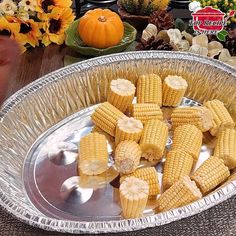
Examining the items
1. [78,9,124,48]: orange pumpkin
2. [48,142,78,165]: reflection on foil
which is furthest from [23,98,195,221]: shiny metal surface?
[78,9,124,48]: orange pumpkin

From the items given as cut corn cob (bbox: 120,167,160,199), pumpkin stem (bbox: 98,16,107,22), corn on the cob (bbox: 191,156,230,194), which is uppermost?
pumpkin stem (bbox: 98,16,107,22)

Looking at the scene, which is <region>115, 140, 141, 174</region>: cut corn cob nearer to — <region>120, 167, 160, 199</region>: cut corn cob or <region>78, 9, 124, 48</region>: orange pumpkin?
<region>120, 167, 160, 199</region>: cut corn cob

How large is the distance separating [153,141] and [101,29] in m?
0.47

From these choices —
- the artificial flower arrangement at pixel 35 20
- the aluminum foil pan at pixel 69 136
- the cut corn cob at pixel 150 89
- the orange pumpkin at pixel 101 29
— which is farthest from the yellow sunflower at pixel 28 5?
the cut corn cob at pixel 150 89

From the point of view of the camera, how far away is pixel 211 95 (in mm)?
994

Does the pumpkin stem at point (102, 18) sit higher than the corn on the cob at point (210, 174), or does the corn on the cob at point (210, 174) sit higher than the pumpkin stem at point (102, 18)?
the pumpkin stem at point (102, 18)

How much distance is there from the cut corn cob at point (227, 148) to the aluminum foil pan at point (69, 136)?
0.09 metres

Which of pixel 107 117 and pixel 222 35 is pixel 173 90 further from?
pixel 222 35

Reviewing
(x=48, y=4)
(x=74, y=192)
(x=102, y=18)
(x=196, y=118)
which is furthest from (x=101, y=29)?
(x=74, y=192)

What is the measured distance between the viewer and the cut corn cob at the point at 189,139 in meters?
0.83

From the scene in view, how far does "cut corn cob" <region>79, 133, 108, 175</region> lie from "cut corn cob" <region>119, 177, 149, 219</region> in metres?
0.10

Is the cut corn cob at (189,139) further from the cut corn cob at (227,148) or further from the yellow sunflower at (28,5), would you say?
the yellow sunflower at (28,5)

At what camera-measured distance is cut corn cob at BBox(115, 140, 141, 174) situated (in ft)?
2.61

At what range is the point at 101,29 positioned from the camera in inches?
47.5
